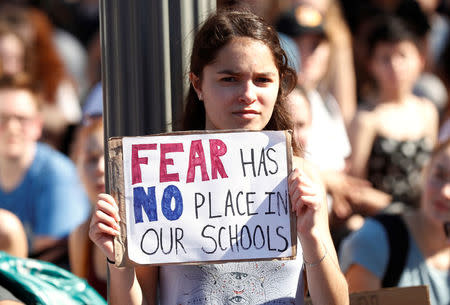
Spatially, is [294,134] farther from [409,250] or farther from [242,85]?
[409,250]

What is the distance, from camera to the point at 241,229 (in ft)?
8.18

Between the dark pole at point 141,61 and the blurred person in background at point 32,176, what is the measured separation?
8.13ft

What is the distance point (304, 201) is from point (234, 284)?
1.14 feet

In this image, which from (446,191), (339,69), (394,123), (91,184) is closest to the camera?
(446,191)

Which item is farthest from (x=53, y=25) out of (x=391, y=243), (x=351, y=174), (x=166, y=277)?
(x=166, y=277)

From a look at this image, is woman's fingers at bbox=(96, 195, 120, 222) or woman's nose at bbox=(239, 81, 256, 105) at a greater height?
woman's nose at bbox=(239, 81, 256, 105)

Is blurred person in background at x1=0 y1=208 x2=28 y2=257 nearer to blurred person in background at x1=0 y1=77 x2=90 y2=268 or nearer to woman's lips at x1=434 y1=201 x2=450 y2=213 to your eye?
blurred person in background at x1=0 y1=77 x2=90 y2=268

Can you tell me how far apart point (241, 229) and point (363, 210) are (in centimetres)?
287

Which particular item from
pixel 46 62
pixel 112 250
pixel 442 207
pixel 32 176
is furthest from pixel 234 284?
pixel 46 62

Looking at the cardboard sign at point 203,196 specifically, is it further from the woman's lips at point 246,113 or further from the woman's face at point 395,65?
the woman's face at point 395,65

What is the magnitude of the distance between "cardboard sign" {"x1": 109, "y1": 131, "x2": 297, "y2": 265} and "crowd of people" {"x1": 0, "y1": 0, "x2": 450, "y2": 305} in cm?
6

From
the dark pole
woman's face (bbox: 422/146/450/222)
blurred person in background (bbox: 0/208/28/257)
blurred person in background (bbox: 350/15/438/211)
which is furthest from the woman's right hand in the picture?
blurred person in background (bbox: 350/15/438/211)

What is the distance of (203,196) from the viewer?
2.50 m

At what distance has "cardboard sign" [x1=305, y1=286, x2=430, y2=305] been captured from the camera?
3.08 meters
